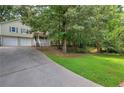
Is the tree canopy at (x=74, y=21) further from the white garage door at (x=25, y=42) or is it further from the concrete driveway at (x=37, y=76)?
the white garage door at (x=25, y=42)

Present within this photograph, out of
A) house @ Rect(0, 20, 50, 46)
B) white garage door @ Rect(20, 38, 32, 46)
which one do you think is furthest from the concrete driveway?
white garage door @ Rect(20, 38, 32, 46)

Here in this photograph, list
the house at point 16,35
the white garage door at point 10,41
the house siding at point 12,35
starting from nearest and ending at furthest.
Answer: the house siding at point 12,35
the house at point 16,35
the white garage door at point 10,41

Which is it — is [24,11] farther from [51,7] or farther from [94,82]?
[94,82]

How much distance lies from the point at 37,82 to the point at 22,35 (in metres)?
20.8

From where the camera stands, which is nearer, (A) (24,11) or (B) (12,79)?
(B) (12,79)

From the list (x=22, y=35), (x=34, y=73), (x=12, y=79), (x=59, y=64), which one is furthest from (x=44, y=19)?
(x=22, y=35)

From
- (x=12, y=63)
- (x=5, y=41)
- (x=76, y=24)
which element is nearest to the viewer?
(x=12, y=63)

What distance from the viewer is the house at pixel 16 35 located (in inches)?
1105

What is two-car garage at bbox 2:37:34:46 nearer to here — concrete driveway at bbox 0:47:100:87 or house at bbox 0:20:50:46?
house at bbox 0:20:50:46

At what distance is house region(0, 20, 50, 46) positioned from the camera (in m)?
28.1

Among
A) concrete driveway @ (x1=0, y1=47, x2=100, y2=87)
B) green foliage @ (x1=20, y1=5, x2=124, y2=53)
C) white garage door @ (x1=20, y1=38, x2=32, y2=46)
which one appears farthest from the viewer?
→ white garage door @ (x1=20, y1=38, x2=32, y2=46)

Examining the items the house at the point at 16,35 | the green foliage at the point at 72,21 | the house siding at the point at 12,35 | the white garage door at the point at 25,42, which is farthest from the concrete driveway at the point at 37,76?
the white garage door at the point at 25,42
